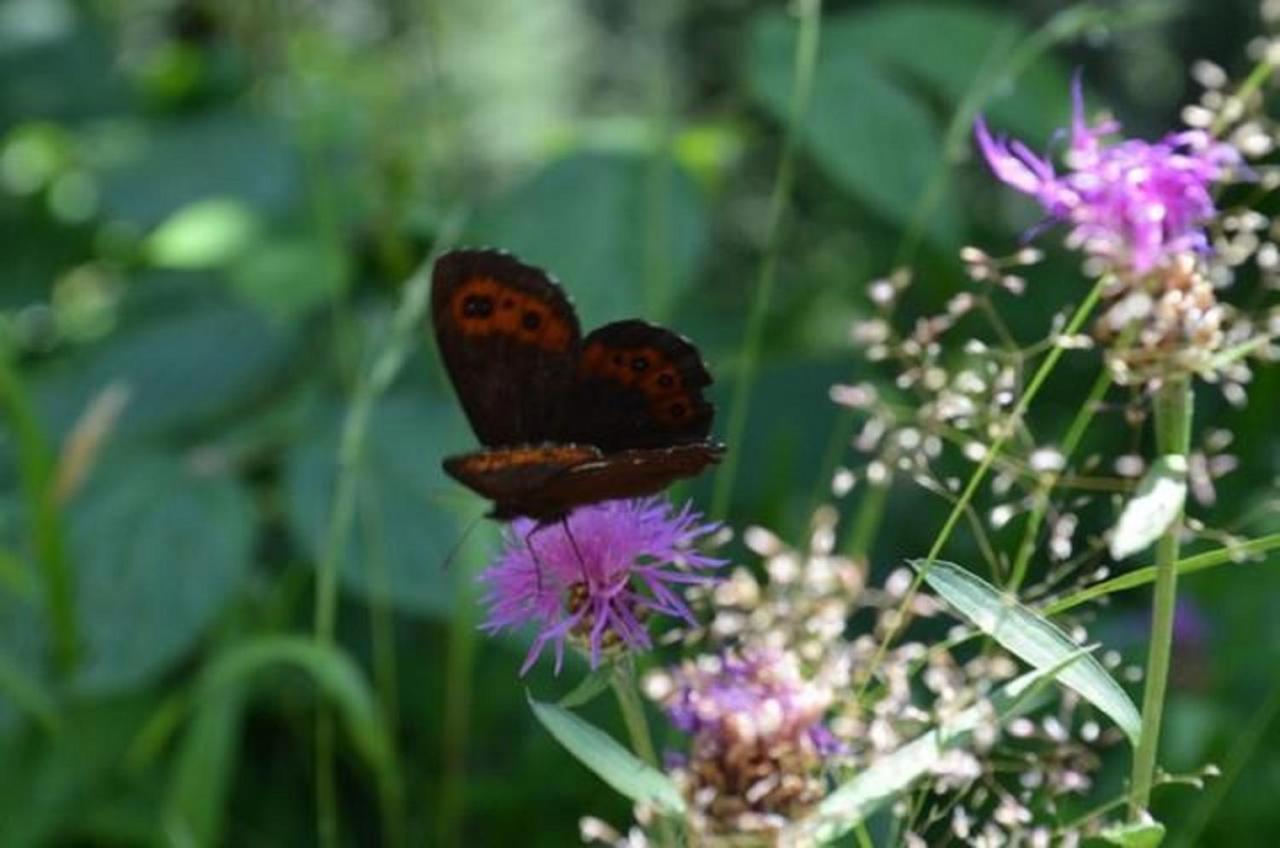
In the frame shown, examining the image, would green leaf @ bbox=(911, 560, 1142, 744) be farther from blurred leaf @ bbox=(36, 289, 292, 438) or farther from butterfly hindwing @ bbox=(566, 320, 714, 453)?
blurred leaf @ bbox=(36, 289, 292, 438)

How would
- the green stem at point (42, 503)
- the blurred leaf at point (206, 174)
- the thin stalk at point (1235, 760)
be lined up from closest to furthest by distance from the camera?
the thin stalk at point (1235, 760) < the green stem at point (42, 503) < the blurred leaf at point (206, 174)

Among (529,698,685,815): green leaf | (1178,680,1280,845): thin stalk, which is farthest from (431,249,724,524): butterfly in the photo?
(1178,680,1280,845): thin stalk

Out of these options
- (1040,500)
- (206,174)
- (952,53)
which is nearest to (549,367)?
(1040,500)

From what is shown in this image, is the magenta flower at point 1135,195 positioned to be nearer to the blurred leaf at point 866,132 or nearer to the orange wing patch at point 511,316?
the orange wing patch at point 511,316

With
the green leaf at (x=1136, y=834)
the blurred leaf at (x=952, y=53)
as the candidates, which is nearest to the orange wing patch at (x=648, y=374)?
the green leaf at (x=1136, y=834)

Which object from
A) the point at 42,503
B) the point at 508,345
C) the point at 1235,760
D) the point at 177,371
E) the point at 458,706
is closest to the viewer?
the point at 508,345

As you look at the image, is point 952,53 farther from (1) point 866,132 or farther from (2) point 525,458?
(2) point 525,458
